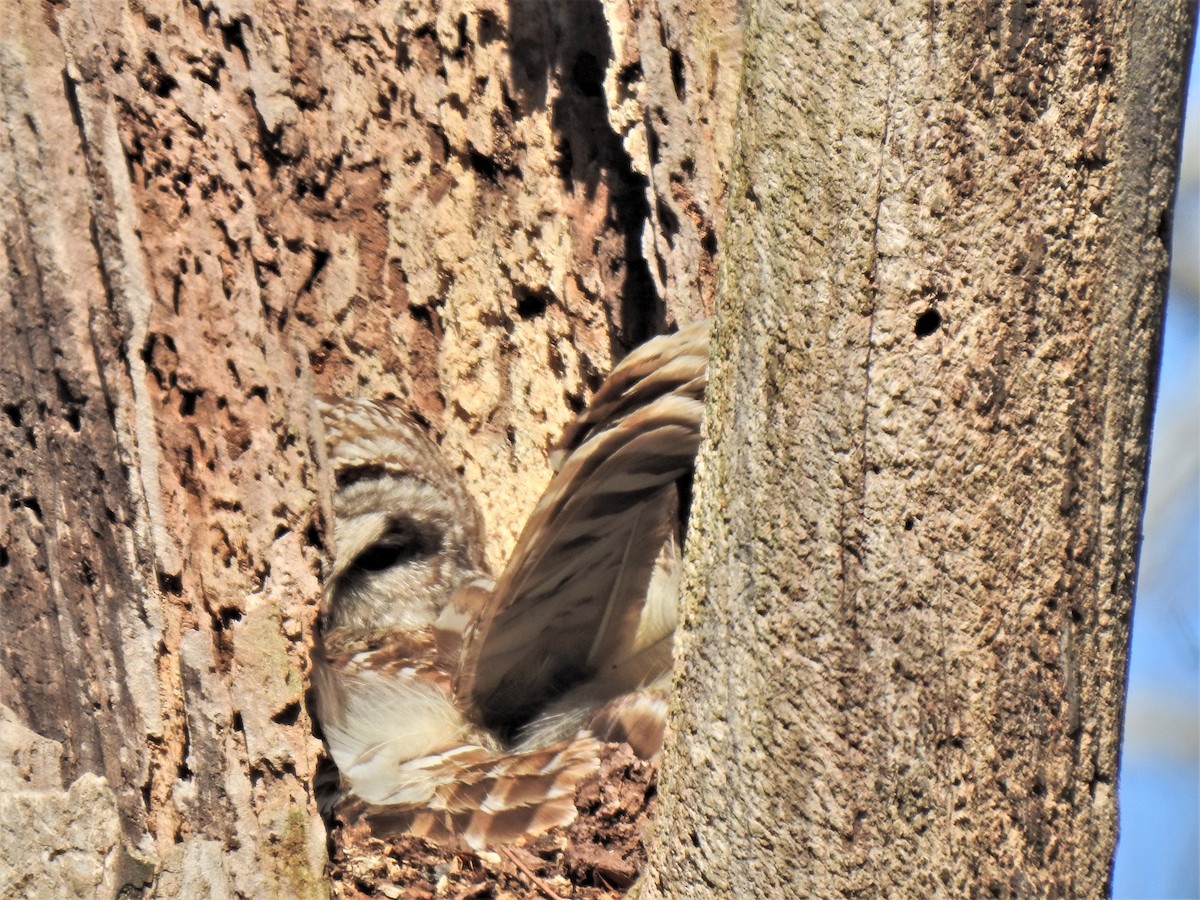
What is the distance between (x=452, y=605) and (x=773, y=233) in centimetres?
121

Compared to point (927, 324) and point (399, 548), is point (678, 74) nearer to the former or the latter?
point (927, 324)

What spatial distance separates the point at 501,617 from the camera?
2080 millimetres

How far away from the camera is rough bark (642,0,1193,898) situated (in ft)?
4.46

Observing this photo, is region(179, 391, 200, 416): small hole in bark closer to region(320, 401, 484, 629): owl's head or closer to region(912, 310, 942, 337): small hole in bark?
region(320, 401, 484, 629): owl's head

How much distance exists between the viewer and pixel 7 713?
200cm

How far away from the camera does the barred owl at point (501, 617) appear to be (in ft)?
6.28

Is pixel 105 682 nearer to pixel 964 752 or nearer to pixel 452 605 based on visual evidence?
pixel 452 605

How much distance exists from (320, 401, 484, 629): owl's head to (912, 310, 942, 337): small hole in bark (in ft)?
4.00

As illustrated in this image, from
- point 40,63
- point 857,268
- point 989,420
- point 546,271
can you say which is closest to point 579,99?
point 546,271

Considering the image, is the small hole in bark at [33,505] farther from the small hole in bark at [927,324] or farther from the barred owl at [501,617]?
the small hole in bark at [927,324]

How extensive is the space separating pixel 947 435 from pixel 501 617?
0.94m

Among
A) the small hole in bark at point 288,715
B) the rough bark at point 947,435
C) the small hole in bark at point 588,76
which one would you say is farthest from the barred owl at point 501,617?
the small hole in bark at point 588,76

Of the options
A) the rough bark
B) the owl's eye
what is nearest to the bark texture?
the owl's eye

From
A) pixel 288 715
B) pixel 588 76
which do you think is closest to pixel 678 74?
pixel 588 76
